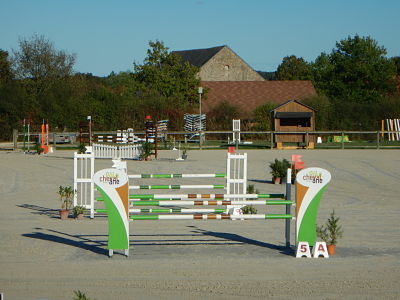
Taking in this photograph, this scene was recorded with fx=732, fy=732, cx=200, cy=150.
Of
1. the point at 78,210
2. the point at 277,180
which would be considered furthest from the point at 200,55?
the point at 78,210

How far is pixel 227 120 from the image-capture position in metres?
53.3

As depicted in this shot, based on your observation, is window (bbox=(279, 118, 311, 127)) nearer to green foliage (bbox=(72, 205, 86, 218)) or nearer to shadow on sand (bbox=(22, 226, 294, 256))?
green foliage (bbox=(72, 205, 86, 218))

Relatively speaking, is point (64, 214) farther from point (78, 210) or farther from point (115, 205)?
point (115, 205)

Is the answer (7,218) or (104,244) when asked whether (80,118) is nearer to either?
(7,218)

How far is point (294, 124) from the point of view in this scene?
46.4 meters

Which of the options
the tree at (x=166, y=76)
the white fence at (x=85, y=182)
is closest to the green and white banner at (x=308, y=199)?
the white fence at (x=85, y=182)

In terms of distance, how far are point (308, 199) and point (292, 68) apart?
88.9 metres

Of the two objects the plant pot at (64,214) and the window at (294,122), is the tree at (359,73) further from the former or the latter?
the plant pot at (64,214)

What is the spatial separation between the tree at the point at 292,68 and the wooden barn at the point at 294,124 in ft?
146

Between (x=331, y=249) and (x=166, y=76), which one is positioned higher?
(x=166, y=76)

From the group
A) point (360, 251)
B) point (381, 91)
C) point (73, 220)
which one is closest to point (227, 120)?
point (381, 91)

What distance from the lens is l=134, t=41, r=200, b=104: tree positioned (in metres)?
63.3

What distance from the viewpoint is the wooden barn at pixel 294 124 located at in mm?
43219

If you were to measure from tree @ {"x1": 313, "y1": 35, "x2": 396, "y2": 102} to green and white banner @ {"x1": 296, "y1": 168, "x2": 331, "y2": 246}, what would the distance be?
5953 cm
